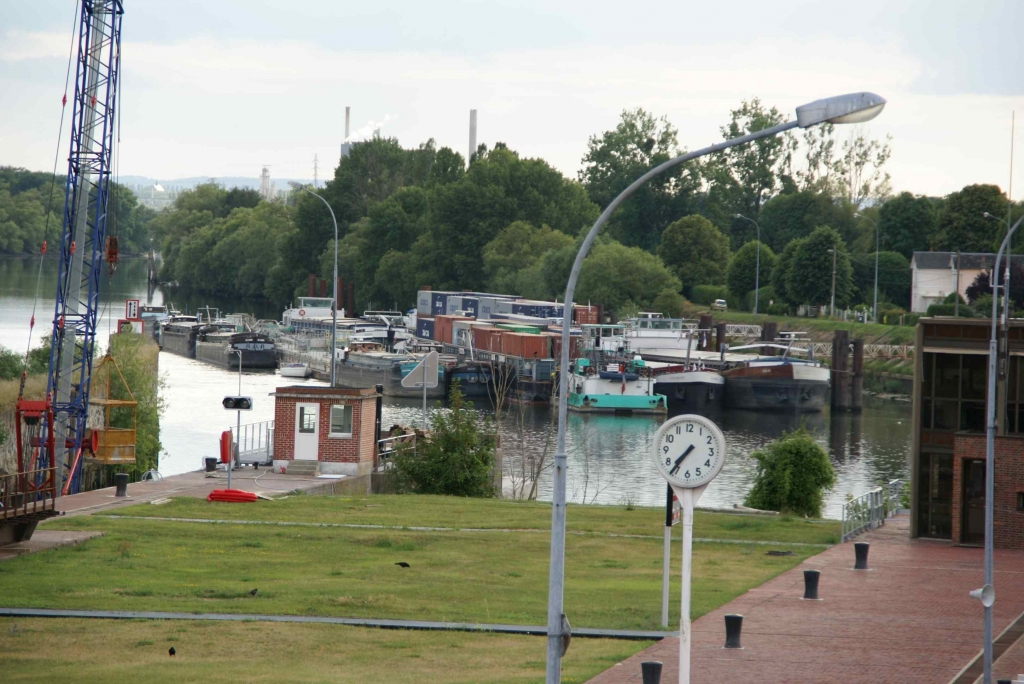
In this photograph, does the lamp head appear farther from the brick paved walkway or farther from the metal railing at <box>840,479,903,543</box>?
the metal railing at <box>840,479,903,543</box>

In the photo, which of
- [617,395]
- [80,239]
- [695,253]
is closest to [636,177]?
[695,253]

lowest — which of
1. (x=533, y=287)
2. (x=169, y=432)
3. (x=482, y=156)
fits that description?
(x=169, y=432)

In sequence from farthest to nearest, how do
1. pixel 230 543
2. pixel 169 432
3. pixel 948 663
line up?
pixel 169 432, pixel 230 543, pixel 948 663

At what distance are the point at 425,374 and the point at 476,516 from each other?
10273 millimetres

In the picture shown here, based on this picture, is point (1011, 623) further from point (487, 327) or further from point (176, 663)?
point (487, 327)

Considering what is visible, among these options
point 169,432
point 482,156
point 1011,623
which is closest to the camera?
point 1011,623

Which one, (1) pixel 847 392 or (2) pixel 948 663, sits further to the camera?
(1) pixel 847 392

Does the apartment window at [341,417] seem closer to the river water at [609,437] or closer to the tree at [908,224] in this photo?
the river water at [609,437]

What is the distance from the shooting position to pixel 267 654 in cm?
1731

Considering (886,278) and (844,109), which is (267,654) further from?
(886,278)

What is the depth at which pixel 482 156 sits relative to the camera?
507 ft

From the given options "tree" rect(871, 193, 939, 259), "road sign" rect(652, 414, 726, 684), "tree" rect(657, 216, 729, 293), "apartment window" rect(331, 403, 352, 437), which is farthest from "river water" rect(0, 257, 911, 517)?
"tree" rect(657, 216, 729, 293)

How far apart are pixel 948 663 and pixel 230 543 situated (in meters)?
14.2

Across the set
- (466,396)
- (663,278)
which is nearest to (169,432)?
(466,396)
